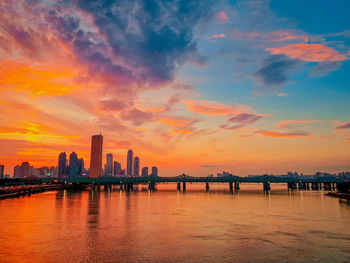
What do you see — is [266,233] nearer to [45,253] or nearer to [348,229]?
[348,229]

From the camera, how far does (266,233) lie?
1948 inches

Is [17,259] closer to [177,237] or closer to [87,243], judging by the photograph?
[87,243]

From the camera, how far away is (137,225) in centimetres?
5766

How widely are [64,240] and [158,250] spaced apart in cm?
1616

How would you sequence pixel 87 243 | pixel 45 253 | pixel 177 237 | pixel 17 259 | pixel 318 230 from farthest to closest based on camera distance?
pixel 318 230, pixel 177 237, pixel 87 243, pixel 45 253, pixel 17 259

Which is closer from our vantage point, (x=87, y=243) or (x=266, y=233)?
(x=87, y=243)

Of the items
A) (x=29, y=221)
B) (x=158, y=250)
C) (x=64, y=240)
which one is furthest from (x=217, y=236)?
(x=29, y=221)

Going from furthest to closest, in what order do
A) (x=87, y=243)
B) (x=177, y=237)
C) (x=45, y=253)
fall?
(x=177, y=237) < (x=87, y=243) < (x=45, y=253)

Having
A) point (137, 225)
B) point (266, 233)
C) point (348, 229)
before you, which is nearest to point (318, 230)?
point (348, 229)

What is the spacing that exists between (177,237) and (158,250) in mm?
9439

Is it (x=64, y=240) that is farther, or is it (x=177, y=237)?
(x=177, y=237)

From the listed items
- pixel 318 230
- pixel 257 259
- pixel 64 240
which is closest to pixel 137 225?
pixel 64 240

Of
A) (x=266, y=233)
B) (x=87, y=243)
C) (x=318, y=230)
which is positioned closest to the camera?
(x=87, y=243)

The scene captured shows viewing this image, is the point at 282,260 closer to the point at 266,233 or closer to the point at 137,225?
the point at 266,233
